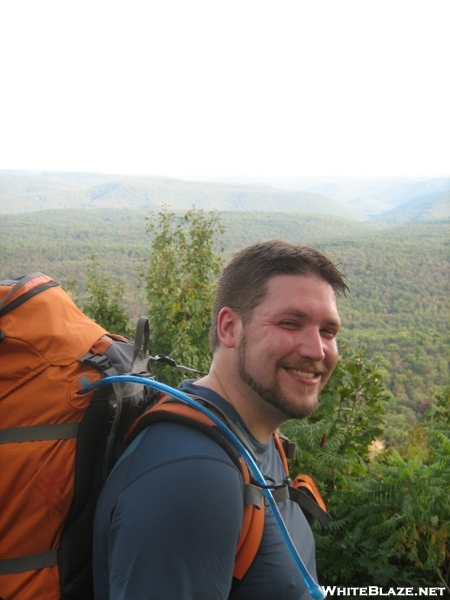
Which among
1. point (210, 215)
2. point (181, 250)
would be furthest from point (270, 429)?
point (210, 215)

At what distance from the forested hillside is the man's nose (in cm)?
613

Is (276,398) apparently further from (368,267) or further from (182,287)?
(368,267)

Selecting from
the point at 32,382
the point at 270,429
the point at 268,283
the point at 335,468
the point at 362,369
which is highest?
the point at 268,283

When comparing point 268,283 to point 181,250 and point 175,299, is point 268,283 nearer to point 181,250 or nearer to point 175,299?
point 175,299

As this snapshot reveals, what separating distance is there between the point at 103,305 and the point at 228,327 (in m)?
5.80

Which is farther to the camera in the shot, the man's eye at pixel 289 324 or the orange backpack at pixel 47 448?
the man's eye at pixel 289 324

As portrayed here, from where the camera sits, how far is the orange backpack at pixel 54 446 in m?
1.13

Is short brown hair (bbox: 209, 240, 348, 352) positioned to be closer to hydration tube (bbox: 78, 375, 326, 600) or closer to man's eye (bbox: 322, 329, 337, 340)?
man's eye (bbox: 322, 329, 337, 340)

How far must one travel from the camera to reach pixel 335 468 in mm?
3166

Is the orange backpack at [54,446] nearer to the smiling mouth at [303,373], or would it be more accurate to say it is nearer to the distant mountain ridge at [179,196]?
the smiling mouth at [303,373]

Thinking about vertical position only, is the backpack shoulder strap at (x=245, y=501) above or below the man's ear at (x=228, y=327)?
below

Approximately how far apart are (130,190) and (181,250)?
423ft

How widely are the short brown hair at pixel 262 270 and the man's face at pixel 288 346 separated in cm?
3

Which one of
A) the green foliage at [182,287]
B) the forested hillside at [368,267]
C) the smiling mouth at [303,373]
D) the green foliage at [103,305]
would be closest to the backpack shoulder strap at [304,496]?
the smiling mouth at [303,373]
